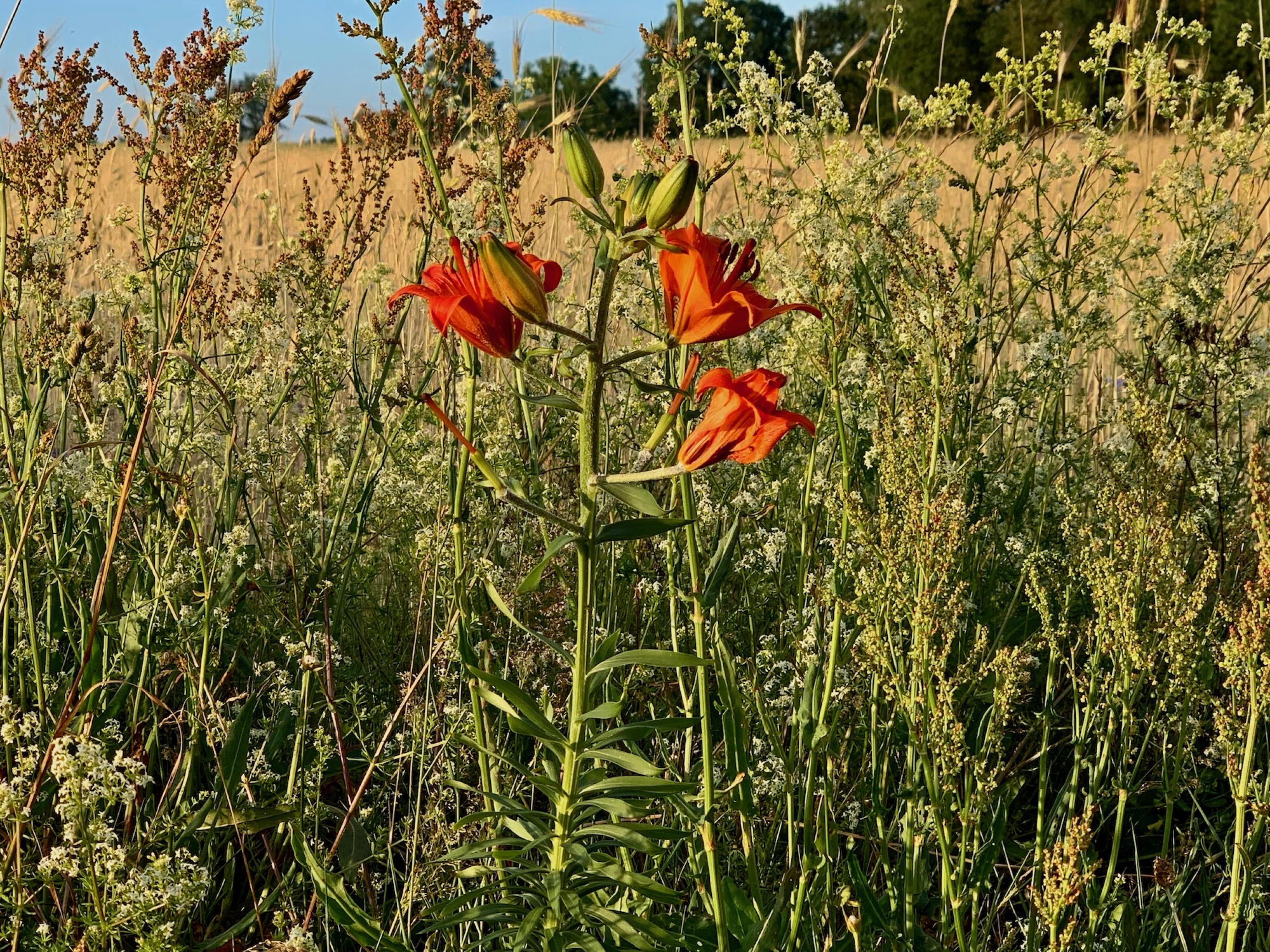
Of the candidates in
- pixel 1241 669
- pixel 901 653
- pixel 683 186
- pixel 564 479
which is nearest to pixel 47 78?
pixel 564 479

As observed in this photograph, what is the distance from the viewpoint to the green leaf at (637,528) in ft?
4.59

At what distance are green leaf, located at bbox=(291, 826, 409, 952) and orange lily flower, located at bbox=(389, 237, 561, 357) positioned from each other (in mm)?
835

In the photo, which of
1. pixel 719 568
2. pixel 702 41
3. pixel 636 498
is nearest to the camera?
pixel 636 498

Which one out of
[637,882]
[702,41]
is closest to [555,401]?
[637,882]

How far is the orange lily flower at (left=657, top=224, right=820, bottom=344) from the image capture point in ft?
4.33

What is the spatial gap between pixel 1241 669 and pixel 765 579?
103 centimetres

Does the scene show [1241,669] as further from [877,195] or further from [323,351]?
[323,351]

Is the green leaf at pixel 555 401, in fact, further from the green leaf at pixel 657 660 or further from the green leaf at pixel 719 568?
the green leaf at pixel 719 568

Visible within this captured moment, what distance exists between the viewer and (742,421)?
52.9 inches

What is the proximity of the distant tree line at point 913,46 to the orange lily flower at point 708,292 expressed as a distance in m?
1.14

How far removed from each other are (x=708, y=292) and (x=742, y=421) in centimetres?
15

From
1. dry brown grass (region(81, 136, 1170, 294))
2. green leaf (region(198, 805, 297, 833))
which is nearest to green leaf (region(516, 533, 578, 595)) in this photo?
green leaf (region(198, 805, 297, 833))

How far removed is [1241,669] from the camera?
206 cm

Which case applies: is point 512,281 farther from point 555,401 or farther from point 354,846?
point 354,846
